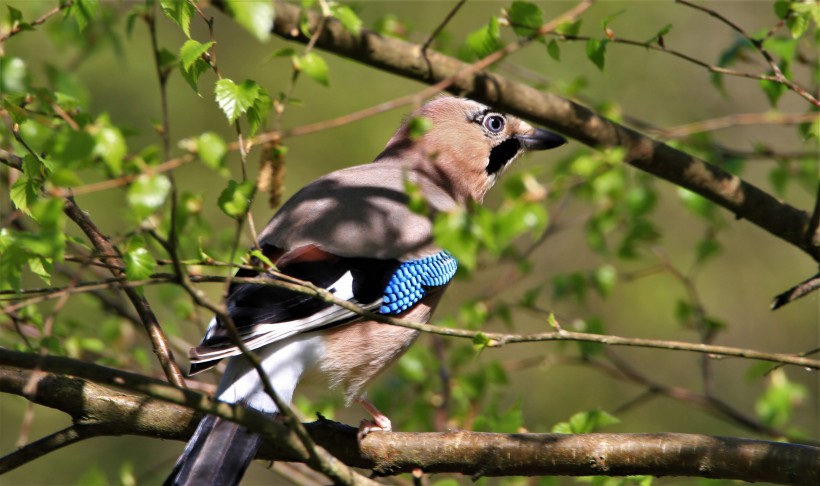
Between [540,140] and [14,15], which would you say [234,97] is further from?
[540,140]

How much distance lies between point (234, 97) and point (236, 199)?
35 cm

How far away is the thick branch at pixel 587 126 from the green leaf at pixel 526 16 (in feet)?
0.70

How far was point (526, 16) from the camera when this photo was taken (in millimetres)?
3150

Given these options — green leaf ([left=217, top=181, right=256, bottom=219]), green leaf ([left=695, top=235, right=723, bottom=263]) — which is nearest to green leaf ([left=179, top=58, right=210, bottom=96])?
green leaf ([left=217, top=181, right=256, bottom=219])

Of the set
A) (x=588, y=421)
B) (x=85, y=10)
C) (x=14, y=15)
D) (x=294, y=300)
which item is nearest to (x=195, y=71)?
(x=85, y=10)

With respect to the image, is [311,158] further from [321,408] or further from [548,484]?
[548,484]

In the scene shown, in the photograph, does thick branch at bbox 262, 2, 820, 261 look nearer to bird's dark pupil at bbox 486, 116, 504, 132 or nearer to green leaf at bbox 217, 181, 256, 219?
green leaf at bbox 217, 181, 256, 219

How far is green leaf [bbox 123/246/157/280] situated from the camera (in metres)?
2.04

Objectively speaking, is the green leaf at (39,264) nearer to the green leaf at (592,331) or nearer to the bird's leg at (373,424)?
the bird's leg at (373,424)

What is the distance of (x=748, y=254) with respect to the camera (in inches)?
336

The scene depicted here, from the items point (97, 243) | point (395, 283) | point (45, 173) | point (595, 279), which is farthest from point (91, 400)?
point (595, 279)

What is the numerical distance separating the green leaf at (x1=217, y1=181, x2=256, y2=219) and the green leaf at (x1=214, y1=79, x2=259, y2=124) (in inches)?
9.3

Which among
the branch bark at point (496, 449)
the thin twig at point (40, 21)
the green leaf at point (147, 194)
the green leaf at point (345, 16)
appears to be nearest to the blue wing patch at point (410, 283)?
the branch bark at point (496, 449)

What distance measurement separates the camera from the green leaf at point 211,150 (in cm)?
193
